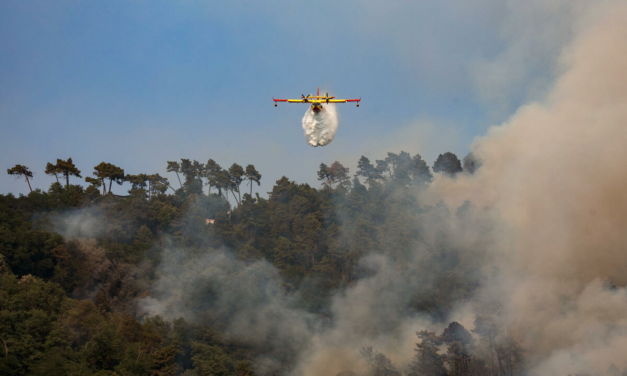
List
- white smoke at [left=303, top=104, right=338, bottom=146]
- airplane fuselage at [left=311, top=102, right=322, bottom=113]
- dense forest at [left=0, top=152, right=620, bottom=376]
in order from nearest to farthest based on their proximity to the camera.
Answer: airplane fuselage at [left=311, top=102, right=322, bottom=113] < white smoke at [left=303, top=104, right=338, bottom=146] < dense forest at [left=0, top=152, right=620, bottom=376]

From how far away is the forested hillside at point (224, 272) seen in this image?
49.1 m

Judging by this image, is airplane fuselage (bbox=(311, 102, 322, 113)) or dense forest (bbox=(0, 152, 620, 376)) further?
dense forest (bbox=(0, 152, 620, 376))

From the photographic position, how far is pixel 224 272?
7050 cm

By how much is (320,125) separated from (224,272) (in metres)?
37.5

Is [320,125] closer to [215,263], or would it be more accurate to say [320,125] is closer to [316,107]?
[316,107]

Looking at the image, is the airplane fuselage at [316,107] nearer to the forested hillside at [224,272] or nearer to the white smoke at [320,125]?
the white smoke at [320,125]

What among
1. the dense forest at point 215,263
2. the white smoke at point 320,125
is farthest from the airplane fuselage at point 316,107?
the dense forest at point 215,263

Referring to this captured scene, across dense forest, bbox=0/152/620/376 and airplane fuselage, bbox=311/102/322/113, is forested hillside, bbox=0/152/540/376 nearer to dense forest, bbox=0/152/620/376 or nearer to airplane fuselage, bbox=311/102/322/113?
dense forest, bbox=0/152/620/376

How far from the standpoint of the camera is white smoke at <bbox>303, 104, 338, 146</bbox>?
38750mm

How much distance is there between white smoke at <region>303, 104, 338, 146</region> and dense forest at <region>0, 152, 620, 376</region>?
2306 centimetres

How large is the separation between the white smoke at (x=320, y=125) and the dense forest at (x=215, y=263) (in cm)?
2306

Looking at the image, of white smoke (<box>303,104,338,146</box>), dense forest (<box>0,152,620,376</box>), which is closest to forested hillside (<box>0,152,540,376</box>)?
dense forest (<box>0,152,620,376</box>)

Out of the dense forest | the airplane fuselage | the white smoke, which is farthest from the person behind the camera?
the dense forest

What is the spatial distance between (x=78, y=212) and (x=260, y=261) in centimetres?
2747
